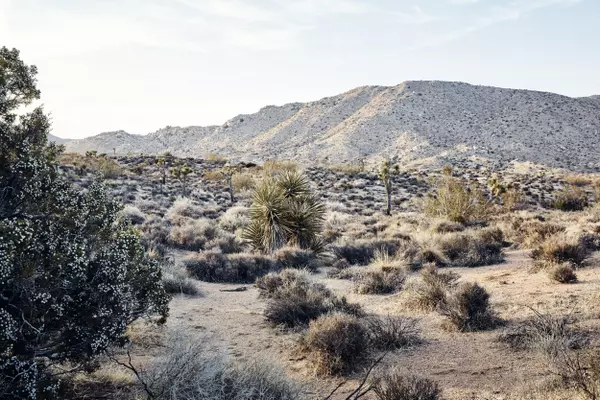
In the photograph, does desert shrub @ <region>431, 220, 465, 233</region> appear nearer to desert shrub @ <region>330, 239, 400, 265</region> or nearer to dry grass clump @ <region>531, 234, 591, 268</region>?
desert shrub @ <region>330, 239, 400, 265</region>

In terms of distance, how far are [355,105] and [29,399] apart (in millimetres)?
112092

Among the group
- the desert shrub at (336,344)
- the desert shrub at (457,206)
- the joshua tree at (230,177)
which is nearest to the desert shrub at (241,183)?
the joshua tree at (230,177)

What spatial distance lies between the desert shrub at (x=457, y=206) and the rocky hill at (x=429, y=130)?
52971mm

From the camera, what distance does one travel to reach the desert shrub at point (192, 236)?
1880cm

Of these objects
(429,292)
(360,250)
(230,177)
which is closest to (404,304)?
(429,292)

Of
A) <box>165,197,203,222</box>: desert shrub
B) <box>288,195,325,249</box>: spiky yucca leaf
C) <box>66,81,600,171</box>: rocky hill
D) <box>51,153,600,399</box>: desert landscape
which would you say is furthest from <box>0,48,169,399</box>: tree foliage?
<box>66,81,600,171</box>: rocky hill

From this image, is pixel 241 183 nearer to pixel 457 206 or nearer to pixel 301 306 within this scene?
pixel 457 206

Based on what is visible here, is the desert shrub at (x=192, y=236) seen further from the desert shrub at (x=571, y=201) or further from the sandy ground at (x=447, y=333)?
the desert shrub at (x=571, y=201)

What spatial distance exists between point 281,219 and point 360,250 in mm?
2888

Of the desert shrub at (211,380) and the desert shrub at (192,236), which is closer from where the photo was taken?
the desert shrub at (211,380)

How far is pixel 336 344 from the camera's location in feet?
22.8

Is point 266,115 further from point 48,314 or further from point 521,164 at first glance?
point 48,314

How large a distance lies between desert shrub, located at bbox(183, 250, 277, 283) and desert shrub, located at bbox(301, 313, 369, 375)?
7.07m

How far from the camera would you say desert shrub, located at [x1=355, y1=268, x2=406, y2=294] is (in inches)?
459
